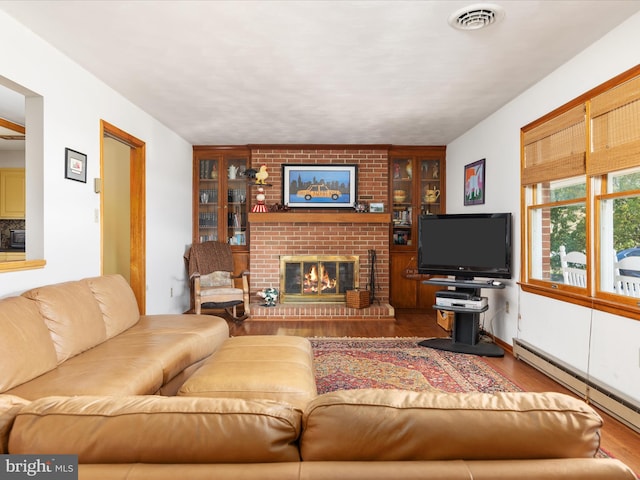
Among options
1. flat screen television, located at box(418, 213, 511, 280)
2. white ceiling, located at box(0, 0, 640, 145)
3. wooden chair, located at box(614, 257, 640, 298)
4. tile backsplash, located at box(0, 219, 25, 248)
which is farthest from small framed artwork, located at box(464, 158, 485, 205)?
tile backsplash, located at box(0, 219, 25, 248)

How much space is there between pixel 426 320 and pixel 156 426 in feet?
16.0

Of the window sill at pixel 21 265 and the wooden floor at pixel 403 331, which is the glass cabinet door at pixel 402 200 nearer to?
the wooden floor at pixel 403 331

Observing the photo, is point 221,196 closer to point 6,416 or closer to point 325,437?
point 6,416

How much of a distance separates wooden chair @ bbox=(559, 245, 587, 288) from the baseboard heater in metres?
0.62

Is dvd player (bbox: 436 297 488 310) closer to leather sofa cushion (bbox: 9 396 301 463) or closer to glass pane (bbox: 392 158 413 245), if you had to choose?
glass pane (bbox: 392 158 413 245)

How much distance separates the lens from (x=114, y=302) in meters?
2.94

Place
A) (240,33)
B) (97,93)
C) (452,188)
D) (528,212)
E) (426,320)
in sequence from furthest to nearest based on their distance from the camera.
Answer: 1. (452,188)
2. (426,320)
3. (528,212)
4. (97,93)
5. (240,33)

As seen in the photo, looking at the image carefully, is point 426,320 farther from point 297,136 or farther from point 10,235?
point 10,235

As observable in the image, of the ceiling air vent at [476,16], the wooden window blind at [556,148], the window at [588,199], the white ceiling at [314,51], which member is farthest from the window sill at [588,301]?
the ceiling air vent at [476,16]

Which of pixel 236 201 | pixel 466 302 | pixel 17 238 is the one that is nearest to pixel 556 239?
pixel 466 302

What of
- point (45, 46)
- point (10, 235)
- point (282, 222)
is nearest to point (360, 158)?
point (282, 222)

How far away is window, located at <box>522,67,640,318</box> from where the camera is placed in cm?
254

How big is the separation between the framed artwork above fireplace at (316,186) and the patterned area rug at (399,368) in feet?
7.64

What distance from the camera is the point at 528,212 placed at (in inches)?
148
